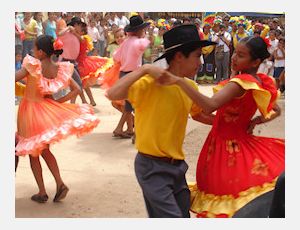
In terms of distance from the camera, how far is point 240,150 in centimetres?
380

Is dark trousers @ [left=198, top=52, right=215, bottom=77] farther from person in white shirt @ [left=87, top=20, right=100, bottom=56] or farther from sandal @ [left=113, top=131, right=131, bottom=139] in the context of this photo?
sandal @ [left=113, top=131, right=131, bottom=139]

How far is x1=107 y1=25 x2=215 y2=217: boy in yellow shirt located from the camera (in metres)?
3.20

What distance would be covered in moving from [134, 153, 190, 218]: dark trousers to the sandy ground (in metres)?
1.53

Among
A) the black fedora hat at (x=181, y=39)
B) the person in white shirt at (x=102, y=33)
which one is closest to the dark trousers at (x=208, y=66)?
the person in white shirt at (x=102, y=33)

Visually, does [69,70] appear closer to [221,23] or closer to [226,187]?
[226,187]

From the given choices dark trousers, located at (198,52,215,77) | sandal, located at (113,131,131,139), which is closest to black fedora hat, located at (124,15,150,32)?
sandal, located at (113,131,131,139)

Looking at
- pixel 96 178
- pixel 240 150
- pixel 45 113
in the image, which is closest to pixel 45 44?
pixel 45 113

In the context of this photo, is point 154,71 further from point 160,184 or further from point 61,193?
point 61,193

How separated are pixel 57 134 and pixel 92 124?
1.24 ft

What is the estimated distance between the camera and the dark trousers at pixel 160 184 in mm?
3203

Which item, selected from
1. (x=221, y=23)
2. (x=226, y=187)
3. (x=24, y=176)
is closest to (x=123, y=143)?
(x=24, y=176)

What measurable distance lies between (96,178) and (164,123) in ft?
9.14

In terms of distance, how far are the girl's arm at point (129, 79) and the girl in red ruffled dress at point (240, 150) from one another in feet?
2.23

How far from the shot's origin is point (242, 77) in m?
3.58
